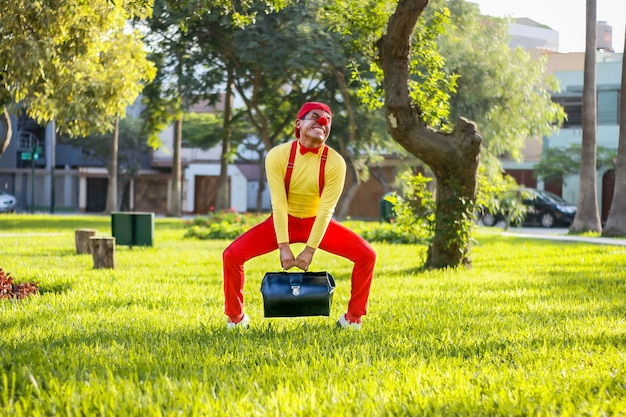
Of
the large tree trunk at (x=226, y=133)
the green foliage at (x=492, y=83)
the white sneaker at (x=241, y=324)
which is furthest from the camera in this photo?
the large tree trunk at (x=226, y=133)

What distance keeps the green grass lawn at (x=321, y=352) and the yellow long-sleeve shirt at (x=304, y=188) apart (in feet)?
2.57

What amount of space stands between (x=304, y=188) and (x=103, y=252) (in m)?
7.48

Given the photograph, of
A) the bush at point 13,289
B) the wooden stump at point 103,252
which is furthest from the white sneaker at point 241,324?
the wooden stump at point 103,252

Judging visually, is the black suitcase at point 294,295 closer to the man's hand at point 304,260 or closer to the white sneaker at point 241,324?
the man's hand at point 304,260

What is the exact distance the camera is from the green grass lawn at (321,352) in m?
4.14

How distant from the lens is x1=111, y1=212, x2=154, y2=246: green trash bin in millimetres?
18234

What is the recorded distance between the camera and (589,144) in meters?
25.6

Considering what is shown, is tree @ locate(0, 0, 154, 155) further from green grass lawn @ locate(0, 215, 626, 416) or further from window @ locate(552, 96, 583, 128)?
window @ locate(552, 96, 583, 128)

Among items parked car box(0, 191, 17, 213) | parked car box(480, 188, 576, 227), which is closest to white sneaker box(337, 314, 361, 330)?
parked car box(480, 188, 576, 227)

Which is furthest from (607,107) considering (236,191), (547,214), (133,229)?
(133,229)

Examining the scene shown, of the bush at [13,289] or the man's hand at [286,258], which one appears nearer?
the man's hand at [286,258]

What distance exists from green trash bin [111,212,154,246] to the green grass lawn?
712 centimetres

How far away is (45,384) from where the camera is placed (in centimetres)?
449

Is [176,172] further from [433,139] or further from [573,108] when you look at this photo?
[433,139]
